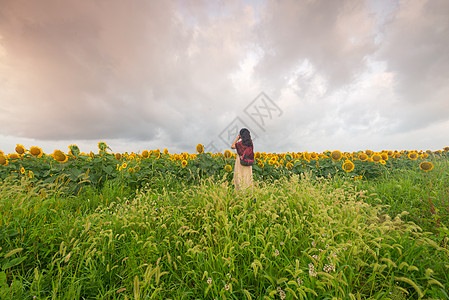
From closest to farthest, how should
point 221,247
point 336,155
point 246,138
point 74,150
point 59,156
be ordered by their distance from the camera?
point 221,247, point 59,156, point 74,150, point 246,138, point 336,155

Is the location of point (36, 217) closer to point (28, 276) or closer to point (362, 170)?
point (28, 276)

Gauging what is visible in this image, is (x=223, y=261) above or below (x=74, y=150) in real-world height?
below

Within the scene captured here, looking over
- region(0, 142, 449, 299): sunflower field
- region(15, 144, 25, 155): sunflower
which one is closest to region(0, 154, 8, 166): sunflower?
region(0, 142, 449, 299): sunflower field

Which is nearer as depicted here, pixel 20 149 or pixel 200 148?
pixel 20 149

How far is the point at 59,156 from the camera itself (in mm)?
5164

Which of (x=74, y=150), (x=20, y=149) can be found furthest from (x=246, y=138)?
(x=20, y=149)

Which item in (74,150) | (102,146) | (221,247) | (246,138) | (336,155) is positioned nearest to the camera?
(221,247)

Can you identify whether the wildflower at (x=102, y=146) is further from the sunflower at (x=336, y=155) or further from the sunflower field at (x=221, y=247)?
the sunflower at (x=336, y=155)

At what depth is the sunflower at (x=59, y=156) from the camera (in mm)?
5098

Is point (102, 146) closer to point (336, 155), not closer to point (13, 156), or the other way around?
point (13, 156)

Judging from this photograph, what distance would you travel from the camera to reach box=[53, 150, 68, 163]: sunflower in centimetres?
510

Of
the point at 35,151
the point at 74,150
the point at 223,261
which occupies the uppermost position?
the point at 35,151

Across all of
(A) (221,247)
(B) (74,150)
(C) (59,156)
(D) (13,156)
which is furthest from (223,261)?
(D) (13,156)

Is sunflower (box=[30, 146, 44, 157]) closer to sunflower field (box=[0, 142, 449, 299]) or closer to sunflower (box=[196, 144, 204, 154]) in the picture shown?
sunflower field (box=[0, 142, 449, 299])
